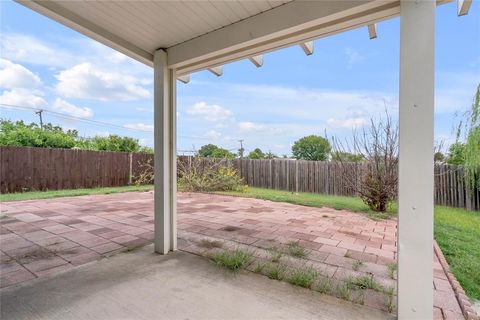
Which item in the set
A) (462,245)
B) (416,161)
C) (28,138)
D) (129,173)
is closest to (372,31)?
(416,161)

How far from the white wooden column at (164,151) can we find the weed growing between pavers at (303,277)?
1.39m

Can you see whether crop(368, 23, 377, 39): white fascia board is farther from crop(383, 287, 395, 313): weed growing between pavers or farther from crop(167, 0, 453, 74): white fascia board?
→ crop(383, 287, 395, 313): weed growing between pavers

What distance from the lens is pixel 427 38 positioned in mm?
1519

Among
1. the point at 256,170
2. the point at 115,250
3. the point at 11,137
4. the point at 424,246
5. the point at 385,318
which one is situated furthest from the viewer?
the point at 256,170

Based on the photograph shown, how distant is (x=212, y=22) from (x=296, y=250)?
2498mm

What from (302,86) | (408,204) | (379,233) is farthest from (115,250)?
(302,86)

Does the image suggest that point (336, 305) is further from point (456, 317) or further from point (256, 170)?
point (256, 170)

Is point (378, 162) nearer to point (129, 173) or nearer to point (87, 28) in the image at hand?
point (87, 28)

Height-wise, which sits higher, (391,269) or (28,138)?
(28,138)

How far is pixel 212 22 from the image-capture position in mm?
2225

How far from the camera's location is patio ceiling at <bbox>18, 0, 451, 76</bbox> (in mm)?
1839

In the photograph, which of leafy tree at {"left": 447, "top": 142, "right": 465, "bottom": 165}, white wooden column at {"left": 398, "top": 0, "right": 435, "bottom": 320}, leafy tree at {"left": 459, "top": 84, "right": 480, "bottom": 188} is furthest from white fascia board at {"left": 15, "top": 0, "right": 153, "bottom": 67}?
leafy tree at {"left": 447, "top": 142, "right": 465, "bottom": 165}

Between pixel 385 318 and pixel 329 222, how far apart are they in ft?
8.86

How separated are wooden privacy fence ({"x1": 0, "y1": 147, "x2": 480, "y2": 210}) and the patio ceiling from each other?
4796 millimetres
